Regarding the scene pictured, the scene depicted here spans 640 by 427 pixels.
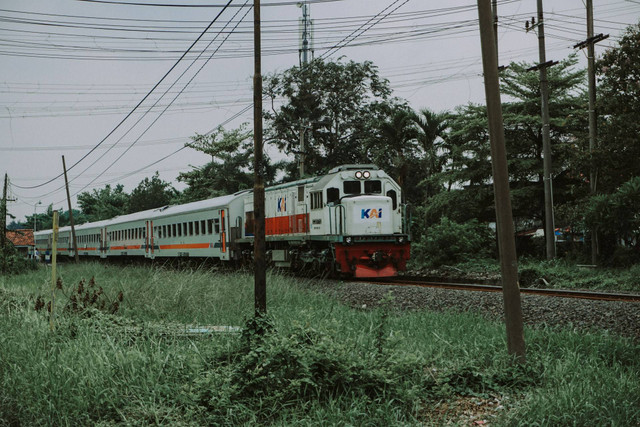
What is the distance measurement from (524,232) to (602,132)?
9.72 m

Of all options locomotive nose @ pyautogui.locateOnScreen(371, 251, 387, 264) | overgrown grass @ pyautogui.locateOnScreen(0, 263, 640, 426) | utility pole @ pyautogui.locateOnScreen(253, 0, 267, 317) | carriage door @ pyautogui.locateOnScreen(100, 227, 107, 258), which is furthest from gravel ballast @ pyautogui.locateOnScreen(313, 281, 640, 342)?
carriage door @ pyautogui.locateOnScreen(100, 227, 107, 258)

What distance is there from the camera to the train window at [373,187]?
19.2 metres

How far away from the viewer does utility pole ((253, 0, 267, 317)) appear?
920 centimetres

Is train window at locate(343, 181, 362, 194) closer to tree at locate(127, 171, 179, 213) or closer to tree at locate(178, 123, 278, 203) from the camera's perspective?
tree at locate(178, 123, 278, 203)

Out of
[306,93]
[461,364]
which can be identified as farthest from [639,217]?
[306,93]

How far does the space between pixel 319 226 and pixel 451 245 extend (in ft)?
20.4

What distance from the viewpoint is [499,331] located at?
839cm

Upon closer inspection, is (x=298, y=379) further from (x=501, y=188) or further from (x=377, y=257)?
(x=377, y=257)

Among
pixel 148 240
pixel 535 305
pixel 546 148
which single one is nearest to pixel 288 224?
pixel 546 148

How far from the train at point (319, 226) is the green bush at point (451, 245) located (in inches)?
121

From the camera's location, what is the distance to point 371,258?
727 inches

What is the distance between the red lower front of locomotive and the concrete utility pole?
11.2 metres

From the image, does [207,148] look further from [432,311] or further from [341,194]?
[432,311]

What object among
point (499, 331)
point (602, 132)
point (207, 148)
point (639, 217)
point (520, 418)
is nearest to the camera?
point (520, 418)
